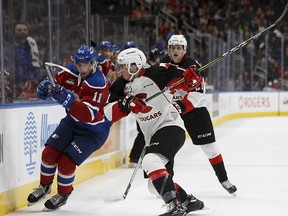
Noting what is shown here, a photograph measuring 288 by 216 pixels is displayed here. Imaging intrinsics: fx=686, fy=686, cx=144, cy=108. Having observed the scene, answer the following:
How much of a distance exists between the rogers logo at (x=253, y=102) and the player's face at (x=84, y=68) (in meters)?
12.1

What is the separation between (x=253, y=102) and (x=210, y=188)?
11180 millimetres

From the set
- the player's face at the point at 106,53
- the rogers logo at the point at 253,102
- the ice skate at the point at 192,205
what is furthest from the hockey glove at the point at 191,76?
the rogers logo at the point at 253,102

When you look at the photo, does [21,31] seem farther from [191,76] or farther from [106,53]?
[191,76]

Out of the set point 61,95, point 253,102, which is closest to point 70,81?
point 61,95

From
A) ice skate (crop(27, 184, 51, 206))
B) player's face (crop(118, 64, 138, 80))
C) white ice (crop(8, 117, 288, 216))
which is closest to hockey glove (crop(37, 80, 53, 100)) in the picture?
player's face (crop(118, 64, 138, 80))

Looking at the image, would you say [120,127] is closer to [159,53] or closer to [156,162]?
[159,53]

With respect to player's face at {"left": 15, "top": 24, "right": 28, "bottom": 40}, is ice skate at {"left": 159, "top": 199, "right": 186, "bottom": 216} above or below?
below

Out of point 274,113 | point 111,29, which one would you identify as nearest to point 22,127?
point 111,29

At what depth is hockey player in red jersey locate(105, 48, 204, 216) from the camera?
418 centimetres

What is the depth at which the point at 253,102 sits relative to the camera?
1691cm

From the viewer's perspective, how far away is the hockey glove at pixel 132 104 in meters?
4.22

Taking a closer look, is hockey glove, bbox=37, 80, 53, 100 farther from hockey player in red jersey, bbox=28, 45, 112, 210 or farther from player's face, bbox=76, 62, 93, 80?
player's face, bbox=76, 62, 93, 80

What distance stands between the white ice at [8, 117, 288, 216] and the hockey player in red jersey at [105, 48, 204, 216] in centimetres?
53

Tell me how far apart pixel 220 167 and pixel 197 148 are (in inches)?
166
